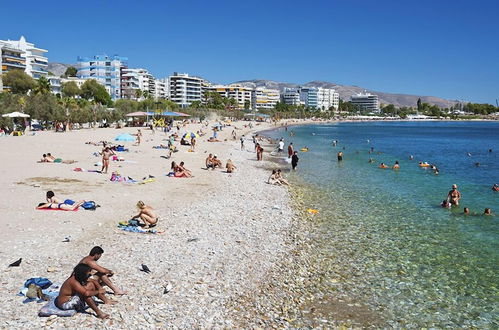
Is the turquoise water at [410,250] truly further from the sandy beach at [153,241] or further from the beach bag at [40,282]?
the beach bag at [40,282]

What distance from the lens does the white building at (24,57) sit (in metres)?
95.2

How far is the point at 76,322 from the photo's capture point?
22.8ft

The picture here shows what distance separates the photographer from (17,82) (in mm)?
85000

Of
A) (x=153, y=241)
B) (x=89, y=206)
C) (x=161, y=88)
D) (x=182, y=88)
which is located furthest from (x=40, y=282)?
(x=161, y=88)

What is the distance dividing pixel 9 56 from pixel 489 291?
4320 inches

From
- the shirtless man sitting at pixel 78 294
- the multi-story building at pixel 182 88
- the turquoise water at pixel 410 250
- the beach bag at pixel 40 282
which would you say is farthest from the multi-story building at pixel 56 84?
the shirtless man sitting at pixel 78 294

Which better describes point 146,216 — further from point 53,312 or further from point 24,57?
point 24,57

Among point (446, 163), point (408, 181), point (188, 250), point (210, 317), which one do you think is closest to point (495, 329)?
point (210, 317)

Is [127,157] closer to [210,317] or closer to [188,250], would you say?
[188,250]

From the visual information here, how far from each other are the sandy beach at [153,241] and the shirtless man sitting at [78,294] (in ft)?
0.62

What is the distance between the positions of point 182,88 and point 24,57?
7566cm

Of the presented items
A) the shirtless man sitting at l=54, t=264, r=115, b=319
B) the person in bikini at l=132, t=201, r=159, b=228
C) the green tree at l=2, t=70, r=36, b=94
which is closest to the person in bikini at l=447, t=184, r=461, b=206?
the person in bikini at l=132, t=201, r=159, b=228

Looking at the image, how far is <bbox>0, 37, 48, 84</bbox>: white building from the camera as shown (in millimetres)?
95250

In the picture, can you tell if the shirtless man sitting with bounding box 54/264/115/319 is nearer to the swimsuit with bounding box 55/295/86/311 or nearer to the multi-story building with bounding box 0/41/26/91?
the swimsuit with bounding box 55/295/86/311
